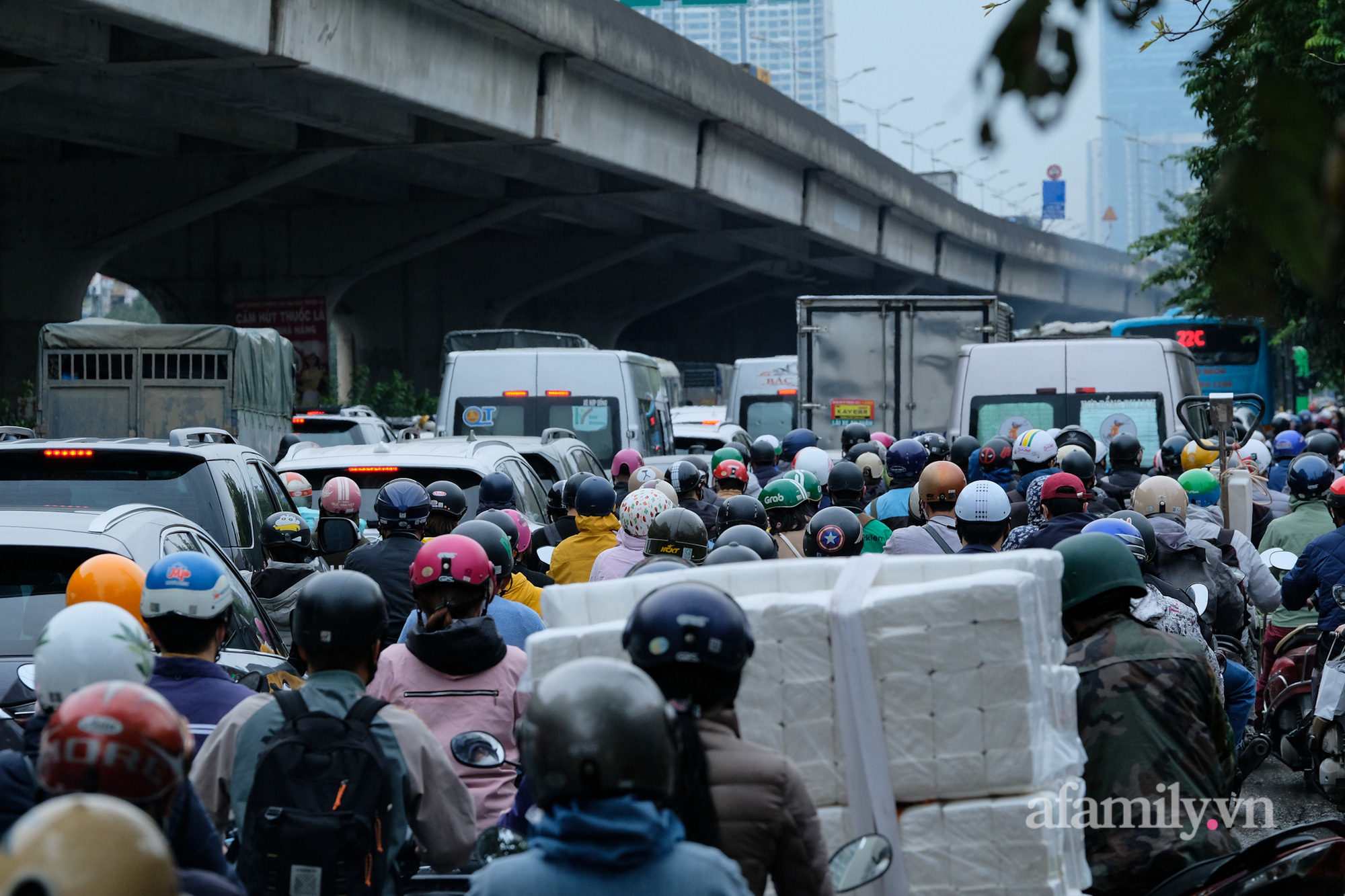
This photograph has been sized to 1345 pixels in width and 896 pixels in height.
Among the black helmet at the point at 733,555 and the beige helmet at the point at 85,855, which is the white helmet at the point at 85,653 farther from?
the black helmet at the point at 733,555

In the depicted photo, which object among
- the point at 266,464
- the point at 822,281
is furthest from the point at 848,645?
the point at 822,281

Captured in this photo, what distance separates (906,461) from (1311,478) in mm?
2415

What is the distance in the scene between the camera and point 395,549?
7715mm

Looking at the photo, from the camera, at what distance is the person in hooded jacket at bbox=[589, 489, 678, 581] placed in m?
8.05

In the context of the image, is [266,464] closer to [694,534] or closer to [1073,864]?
[694,534]

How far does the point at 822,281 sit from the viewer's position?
5812cm

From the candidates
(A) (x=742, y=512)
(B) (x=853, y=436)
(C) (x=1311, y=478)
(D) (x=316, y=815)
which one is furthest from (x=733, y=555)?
(B) (x=853, y=436)

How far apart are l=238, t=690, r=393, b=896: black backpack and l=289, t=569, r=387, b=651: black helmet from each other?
278 mm

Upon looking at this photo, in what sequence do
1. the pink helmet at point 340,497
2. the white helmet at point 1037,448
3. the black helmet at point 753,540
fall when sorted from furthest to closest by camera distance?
the white helmet at point 1037,448, the pink helmet at point 340,497, the black helmet at point 753,540

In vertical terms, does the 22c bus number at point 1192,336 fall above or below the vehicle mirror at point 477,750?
above

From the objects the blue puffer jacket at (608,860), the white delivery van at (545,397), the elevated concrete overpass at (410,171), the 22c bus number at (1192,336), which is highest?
the elevated concrete overpass at (410,171)

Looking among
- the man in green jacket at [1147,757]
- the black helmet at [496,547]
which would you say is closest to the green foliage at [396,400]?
the black helmet at [496,547]

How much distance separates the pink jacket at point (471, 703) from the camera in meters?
4.89

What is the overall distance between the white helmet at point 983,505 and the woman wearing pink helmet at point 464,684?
9.72ft
